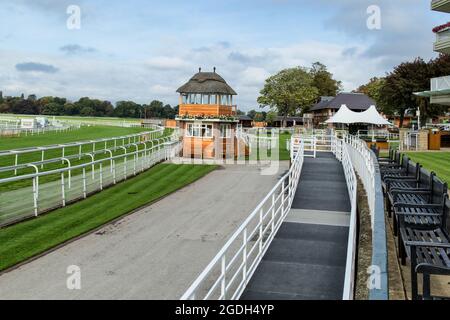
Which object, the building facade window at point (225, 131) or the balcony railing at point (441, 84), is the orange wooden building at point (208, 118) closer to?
the building facade window at point (225, 131)

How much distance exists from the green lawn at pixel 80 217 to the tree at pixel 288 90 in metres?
66.0

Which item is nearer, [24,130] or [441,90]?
[441,90]

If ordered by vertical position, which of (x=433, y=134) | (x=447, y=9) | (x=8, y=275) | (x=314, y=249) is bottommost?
(x=8, y=275)

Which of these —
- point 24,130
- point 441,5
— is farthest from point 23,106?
point 441,5

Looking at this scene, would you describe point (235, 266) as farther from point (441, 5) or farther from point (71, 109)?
point (71, 109)

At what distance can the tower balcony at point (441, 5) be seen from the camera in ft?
90.3

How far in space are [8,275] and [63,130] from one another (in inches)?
1768

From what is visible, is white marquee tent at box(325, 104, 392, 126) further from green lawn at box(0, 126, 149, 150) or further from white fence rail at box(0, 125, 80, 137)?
white fence rail at box(0, 125, 80, 137)

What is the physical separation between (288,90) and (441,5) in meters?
58.0

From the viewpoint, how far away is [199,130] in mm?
33188
